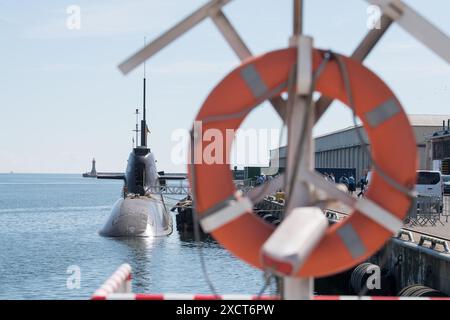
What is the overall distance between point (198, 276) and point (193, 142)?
23707 millimetres

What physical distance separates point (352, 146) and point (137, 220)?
156 ft

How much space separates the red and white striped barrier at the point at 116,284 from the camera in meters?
6.18

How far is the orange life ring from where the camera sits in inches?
218

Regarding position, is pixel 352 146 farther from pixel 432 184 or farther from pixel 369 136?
pixel 369 136

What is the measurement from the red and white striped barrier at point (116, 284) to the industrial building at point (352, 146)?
201 ft

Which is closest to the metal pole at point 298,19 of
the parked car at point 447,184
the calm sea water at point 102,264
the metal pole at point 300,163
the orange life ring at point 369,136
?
the metal pole at point 300,163

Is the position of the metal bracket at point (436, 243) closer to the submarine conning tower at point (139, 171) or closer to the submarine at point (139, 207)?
the submarine at point (139, 207)

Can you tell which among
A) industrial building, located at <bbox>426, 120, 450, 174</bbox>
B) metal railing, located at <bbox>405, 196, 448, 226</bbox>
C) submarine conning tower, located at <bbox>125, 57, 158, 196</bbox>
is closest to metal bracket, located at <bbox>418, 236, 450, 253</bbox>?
metal railing, located at <bbox>405, 196, 448, 226</bbox>

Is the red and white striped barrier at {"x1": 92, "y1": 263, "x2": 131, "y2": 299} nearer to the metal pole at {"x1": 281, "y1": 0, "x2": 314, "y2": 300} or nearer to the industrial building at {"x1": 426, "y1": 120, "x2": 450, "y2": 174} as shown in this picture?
the metal pole at {"x1": 281, "y1": 0, "x2": 314, "y2": 300}

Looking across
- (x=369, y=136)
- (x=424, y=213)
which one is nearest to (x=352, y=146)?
(x=424, y=213)

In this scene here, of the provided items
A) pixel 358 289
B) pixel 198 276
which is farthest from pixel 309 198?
pixel 198 276

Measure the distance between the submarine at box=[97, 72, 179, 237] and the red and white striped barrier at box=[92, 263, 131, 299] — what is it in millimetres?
33606

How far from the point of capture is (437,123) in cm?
7956
